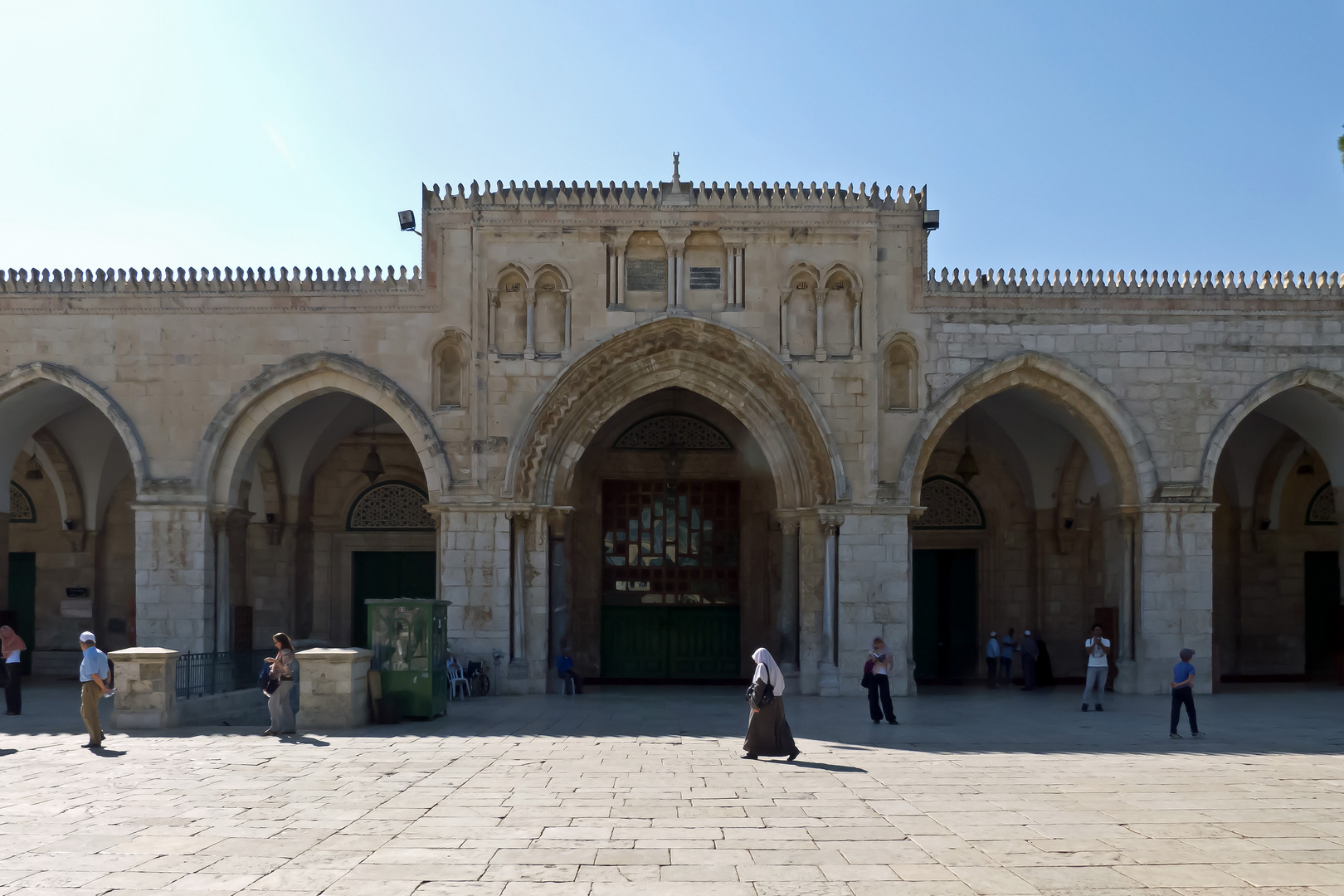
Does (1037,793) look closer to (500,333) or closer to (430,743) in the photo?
(430,743)

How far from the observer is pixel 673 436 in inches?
785

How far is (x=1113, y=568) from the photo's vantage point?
17000mm

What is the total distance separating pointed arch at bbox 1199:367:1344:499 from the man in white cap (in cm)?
1431

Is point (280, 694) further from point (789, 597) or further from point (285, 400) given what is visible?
point (789, 597)

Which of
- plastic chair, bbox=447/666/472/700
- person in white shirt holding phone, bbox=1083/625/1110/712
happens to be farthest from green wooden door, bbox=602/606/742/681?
person in white shirt holding phone, bbox=1083/625/1110/712

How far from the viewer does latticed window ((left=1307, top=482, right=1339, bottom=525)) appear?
19.8 m

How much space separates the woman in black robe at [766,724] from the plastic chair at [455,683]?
6110 millimetres

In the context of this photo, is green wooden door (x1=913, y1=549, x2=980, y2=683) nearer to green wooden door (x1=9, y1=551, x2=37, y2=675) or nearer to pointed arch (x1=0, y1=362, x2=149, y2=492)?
pointed arch (x1=0, y1=362, x2=149, y2=492)

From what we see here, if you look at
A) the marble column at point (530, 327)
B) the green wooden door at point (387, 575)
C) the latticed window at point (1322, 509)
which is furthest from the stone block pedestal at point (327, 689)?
the latticed window at point (1322, 509)

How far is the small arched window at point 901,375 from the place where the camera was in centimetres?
1623

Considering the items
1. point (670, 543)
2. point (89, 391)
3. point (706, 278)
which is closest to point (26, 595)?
point (89, 391)

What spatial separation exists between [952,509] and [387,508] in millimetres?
10265

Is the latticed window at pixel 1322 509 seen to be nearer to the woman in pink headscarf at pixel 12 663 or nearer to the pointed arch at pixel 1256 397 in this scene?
the pointed arch at pixel 1256 397

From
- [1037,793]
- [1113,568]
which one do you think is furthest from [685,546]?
[1037,793]
